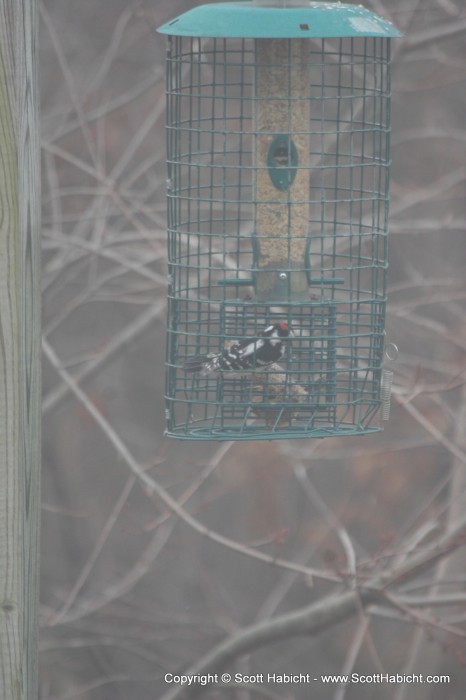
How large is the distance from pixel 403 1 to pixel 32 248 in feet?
18.2

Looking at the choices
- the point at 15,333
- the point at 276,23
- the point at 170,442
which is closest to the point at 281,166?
the point at 276,23

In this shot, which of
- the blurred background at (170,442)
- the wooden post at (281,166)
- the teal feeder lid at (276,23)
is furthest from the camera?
the blurred background at (170,442)

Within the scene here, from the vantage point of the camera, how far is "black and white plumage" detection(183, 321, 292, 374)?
3.86 m

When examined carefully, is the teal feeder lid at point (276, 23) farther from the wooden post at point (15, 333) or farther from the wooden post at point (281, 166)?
the wooden post at point (15, 333)

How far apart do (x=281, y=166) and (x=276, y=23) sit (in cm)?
57

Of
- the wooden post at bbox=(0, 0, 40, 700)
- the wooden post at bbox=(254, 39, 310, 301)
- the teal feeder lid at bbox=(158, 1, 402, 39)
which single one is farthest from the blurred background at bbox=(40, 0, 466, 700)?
the wooden post at bbox=(0, 0, 40, 700)

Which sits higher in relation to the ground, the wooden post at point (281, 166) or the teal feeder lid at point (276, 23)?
the teal feeder lid at point (276, 23)

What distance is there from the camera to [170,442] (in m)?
7.59

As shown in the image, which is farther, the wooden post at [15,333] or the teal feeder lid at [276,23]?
the teal feeder lid at [276,23]

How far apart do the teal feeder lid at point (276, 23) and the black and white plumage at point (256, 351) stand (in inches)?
37.9

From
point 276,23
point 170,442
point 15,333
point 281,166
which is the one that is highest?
point 276,23

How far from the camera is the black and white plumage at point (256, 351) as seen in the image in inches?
152

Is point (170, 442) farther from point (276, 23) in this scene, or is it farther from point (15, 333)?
point (15, 333)

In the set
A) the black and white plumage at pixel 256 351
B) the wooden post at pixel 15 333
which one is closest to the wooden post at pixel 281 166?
the black and white plumage at pixel 256 351
